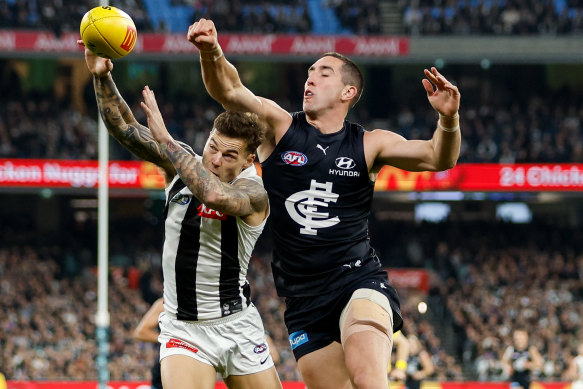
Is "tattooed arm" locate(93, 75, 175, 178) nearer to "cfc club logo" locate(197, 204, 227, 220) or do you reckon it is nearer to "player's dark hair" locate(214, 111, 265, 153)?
"cfc club logo" locate(197, 204, 227, 220)

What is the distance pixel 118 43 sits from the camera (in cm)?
646

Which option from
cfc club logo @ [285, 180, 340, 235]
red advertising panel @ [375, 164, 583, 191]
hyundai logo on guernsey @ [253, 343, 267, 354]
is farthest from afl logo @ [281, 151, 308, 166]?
red advertising panel @ [375, 164, 583, 191]

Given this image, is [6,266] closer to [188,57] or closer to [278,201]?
[188,57]

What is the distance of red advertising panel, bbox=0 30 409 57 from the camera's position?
86.2 feet

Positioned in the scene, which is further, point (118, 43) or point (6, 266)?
point (6, 266)

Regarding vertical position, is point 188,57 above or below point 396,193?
above

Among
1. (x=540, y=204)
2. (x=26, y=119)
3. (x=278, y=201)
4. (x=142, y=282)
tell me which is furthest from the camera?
(x=540, y=204)

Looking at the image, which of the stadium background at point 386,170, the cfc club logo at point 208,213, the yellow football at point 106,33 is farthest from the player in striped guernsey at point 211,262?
the stadium background at point 386,170

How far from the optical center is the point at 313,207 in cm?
622

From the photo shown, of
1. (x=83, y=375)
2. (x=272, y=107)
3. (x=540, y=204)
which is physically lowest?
(x=83, y=375)

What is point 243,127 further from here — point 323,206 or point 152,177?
point 152,177

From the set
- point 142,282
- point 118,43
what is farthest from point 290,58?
point 118,43

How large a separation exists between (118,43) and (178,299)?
1.69m

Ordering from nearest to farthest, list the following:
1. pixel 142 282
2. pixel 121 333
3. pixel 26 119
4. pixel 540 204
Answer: pixel 121 333 → pixel 142 282 → pixel 26 119 → pixel 540 204
